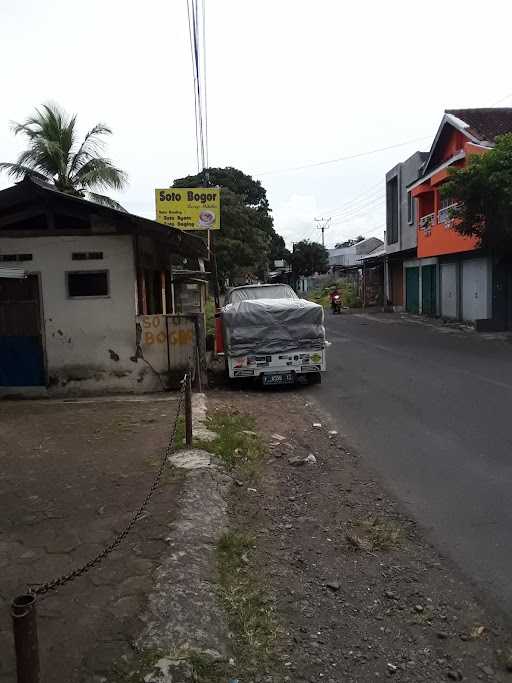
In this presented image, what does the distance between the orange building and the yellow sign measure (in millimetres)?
8829

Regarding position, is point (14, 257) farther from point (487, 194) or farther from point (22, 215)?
point (487, 194)

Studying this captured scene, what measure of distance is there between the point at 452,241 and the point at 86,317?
17918 millimetres

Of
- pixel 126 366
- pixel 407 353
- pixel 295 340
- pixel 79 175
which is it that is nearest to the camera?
pixel 126 366

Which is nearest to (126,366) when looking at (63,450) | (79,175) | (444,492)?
(63,450)

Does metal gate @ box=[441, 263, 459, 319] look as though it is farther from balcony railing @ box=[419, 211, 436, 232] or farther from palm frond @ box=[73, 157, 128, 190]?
palm frond @ box=[73, 157, 128, 190]

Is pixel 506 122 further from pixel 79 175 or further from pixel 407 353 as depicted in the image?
pixel 79 175

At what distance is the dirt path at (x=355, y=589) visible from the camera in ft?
10.5

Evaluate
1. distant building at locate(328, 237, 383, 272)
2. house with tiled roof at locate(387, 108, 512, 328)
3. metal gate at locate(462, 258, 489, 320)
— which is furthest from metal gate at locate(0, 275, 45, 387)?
distant building at locate(328, 237, 383, 272)

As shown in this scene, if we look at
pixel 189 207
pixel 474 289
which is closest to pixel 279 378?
pixel 189 207

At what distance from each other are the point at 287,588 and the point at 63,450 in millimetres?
3963

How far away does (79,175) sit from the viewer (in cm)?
2131

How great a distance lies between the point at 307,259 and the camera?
67.1 metres

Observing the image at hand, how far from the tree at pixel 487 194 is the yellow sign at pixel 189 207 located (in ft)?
23.9

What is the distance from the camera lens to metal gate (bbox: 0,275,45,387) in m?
10.7
